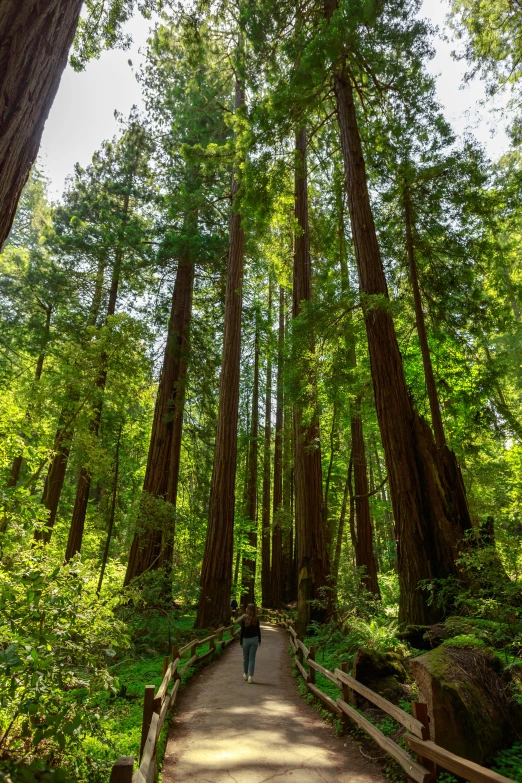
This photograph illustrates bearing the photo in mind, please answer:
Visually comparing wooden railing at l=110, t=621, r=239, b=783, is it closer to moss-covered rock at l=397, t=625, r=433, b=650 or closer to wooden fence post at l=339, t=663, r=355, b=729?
wooden fence post at l=339, t=663, r=355, b=729

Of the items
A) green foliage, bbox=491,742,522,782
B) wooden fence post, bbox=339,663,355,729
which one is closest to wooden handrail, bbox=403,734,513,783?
green foliage, bbox=491,742,522,782

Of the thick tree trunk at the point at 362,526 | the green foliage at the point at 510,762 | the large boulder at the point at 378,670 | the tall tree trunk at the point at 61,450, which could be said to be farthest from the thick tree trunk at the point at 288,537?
the green foliage at the point at 510,762

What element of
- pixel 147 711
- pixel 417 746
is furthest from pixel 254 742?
pixel 417 746

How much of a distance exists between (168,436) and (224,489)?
Answer: 10.3 ft

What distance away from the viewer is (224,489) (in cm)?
1267

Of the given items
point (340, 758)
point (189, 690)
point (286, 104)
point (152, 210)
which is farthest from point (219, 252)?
point (340, 758)

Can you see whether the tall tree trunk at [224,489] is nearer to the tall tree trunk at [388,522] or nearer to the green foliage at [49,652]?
the green foliage at [49,652]

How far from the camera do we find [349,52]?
8.48 metres

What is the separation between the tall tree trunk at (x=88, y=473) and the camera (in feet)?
39.5

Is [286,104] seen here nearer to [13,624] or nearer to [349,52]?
[349,52]

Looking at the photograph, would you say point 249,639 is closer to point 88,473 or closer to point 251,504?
point 88,473

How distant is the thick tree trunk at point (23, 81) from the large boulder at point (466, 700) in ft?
16.4

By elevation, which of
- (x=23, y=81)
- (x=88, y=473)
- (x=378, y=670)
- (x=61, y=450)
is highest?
(x=61, y=450)

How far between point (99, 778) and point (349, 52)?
11.1 m
